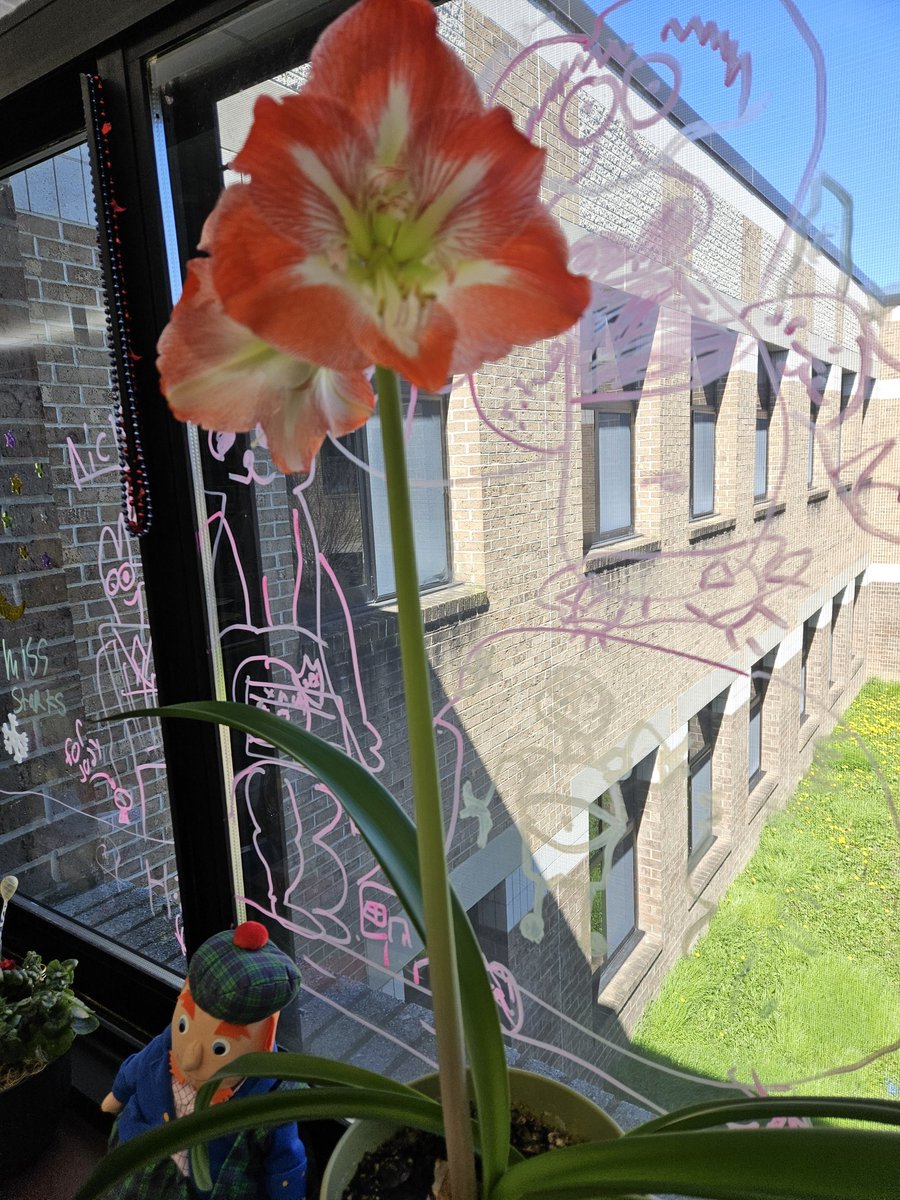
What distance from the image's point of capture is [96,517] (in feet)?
4.91

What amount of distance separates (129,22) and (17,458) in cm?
85

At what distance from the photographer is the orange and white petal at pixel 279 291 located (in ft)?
1.45

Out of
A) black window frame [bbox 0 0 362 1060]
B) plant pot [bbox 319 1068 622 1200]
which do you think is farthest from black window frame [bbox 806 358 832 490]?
black window frame [bbox 0 0 362 1060]

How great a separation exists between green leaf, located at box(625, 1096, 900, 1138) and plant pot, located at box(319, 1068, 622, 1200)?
0.25 ft

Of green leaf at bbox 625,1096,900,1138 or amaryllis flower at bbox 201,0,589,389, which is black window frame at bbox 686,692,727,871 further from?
amaryllis flower at bbox 201,0,589,389

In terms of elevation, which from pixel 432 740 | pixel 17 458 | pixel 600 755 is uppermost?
pixel 17 458

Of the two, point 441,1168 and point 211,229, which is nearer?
point 211,229

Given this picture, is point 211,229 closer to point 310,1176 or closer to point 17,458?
point 310,1176

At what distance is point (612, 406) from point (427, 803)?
1.54 feet

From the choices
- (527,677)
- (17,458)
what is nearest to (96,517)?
(17,458)

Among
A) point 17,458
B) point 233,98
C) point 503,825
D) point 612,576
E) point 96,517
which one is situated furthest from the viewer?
point 17,458

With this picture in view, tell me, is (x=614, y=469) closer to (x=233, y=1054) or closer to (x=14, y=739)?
(x=233, y=1054)

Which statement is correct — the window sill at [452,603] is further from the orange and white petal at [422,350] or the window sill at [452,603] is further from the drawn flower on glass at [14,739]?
the drawn flower on glass at [14,739]

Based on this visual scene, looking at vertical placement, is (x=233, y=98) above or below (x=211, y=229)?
above
